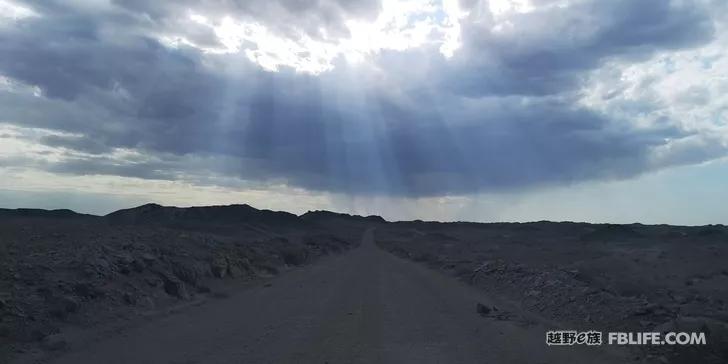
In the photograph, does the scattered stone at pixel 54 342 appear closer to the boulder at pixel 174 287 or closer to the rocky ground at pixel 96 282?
the rocky ground at pixel 96 282

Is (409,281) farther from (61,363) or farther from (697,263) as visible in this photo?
(697,263)

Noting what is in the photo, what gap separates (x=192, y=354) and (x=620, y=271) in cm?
2519

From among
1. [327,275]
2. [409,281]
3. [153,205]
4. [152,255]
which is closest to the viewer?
[152,255]

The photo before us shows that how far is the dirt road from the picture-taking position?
36.3 feet

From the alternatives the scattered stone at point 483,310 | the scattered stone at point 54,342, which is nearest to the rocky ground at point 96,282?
the scattered stone at point 54,342

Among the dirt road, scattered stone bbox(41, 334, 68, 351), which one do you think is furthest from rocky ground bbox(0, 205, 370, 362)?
the dirt road

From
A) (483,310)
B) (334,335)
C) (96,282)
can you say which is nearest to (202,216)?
(96,282)

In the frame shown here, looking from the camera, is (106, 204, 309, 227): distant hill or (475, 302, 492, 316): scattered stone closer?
(475, 302, 492, 316): scattered stone

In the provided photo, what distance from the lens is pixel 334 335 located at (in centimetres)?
1310

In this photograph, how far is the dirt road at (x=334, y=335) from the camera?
11078 mm

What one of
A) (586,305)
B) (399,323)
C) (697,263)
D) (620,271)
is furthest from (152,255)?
(697,263)

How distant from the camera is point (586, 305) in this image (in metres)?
16.9

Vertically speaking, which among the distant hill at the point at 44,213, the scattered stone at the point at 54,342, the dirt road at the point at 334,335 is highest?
the distant hill at the point at 44,213

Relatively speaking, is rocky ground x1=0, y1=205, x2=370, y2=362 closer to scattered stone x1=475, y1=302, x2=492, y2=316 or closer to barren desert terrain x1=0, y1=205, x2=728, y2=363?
barren desert terrain x1=0, y1=205, x2=728, y2=363
